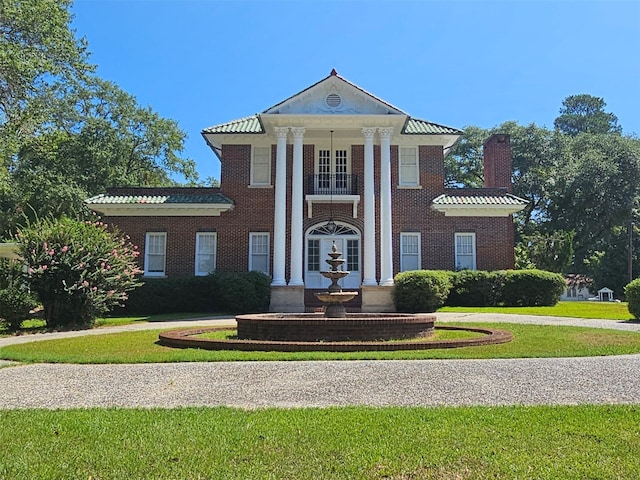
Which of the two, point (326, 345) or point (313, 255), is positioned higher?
point (313, 255)

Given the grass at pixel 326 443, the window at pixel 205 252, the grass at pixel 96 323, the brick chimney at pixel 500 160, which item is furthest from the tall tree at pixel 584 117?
the grass at pixel 326 443

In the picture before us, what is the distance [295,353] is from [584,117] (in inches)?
2771

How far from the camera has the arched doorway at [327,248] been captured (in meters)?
25.8

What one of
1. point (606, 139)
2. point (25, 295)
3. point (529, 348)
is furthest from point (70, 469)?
point (606, 139)

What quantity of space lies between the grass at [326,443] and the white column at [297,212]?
17144 mm

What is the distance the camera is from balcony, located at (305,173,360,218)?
2550 centimetres

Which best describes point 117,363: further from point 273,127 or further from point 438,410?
point 273,127

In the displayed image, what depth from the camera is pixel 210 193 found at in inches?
1042

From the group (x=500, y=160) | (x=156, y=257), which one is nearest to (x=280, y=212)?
(x=156, y=257)

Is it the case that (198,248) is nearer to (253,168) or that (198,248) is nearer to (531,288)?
(253,168)

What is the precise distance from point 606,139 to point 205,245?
34279mm

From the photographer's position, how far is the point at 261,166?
86.3 ft

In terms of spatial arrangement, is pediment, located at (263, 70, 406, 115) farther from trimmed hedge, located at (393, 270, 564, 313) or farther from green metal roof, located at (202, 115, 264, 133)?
trimmed hedge, located at (393, 270, 564, 313)

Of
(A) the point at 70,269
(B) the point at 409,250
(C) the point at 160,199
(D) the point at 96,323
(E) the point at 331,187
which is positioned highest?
(E) the point at 331,187
